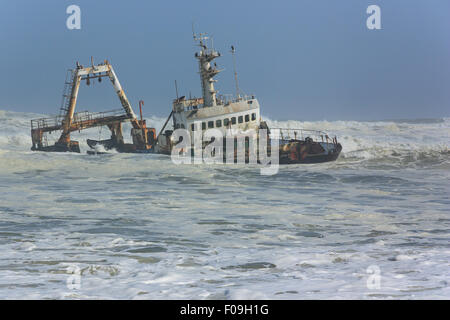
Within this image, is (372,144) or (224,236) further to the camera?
(372,144)

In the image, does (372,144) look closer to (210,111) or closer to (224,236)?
(210,111)

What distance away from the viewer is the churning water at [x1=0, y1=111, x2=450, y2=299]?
715 cm

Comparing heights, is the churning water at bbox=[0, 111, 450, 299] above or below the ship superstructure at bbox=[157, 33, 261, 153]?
below

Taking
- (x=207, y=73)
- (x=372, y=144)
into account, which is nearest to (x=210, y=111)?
(x=207, y=73)

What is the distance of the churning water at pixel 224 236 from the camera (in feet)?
23.5

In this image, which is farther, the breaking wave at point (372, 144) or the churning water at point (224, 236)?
the breaking wave at point (372, 144)

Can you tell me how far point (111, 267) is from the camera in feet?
27.0

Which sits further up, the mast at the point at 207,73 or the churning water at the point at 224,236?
the mast at the point at 207,73

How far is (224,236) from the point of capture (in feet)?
36.5

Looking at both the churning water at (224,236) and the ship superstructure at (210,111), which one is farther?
the ship superstructure at (210,111)

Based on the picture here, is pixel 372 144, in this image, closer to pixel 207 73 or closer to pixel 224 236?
pixel 207 73

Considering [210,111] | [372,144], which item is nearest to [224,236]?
[210,111]
